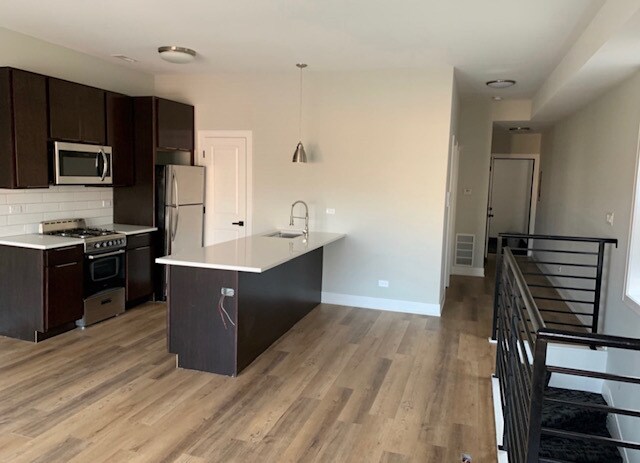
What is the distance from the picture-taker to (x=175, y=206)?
5.62m

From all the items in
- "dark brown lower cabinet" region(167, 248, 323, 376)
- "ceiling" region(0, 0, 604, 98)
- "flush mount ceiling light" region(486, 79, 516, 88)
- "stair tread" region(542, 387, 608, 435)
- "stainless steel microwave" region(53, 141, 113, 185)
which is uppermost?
"flush mount ceiling light" region(486, 79, 516, 88)

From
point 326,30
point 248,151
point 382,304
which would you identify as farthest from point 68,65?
point 382,304

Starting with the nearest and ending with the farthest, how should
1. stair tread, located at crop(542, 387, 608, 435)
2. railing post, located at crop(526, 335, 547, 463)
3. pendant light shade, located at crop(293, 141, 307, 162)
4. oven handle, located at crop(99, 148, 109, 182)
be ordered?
railing post, located at crop(526, 335, 547, 463) < stair tread, located at crop(542, 387, 608, 435) < oven handle, located at crop(99, 148, 109, 182) < pendant light shade, located at crop(293, 141, 307, 162)

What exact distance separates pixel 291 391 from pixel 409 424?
90 centimetres

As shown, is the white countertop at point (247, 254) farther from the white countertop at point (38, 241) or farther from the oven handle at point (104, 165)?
the oven handle at point (104, 165)

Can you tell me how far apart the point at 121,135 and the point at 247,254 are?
248 centimetres

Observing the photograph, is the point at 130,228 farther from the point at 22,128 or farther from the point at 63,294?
the point at 22,128

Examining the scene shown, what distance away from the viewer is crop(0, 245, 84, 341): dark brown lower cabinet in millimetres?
4203

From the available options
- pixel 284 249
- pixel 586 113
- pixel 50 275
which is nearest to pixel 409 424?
pixel 284 249

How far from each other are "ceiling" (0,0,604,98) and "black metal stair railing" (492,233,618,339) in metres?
1.79

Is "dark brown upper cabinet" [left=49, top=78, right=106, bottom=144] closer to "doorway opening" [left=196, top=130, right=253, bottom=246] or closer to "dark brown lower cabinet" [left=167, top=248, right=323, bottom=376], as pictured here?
"doorway opening" [left=196, top=130, right=253, bottom=246]

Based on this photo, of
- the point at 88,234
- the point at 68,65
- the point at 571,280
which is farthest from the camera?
the point at 571,280

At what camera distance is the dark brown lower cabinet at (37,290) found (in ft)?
13.8

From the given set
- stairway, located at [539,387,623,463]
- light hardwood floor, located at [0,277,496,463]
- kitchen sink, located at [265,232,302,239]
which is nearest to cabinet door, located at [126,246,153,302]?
light hardwood floor, located at [0,277,496,463]
